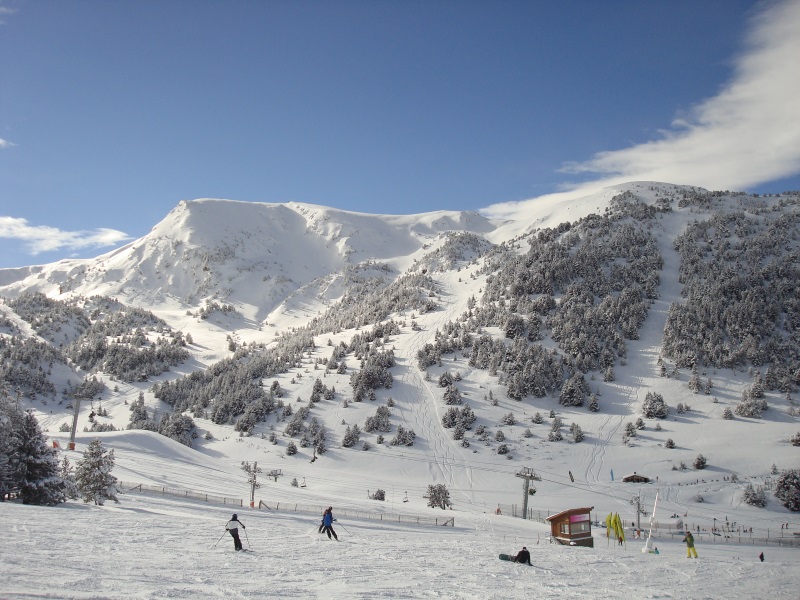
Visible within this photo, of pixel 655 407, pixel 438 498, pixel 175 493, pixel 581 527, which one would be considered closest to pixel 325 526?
pixel 581 527

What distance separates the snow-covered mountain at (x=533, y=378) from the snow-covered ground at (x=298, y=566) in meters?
25.2

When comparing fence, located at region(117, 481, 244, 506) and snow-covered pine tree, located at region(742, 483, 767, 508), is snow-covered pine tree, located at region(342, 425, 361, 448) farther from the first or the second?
snow-covered pine tree, located at region(742, 483, 767, 508)

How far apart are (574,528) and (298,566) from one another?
19608mm

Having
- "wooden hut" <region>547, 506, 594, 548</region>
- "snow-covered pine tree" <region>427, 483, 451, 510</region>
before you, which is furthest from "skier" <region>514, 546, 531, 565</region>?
"snow-covered pine tree" <region>427, 483, 451, 510</region>

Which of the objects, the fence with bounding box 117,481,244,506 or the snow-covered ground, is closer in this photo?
the snow-covered ground

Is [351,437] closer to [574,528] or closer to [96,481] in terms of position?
[96,481]

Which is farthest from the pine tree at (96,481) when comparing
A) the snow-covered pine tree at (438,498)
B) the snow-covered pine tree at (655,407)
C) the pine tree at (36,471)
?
the snow-covered pine tree at (655,407)

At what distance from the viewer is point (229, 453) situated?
77.1m

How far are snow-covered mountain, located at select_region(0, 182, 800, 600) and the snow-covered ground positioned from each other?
25.2 meters

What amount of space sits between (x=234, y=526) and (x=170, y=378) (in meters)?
116

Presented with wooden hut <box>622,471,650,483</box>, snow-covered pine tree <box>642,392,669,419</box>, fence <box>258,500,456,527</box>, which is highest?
snow-covered pine tree <box>642,392,669,419</box>

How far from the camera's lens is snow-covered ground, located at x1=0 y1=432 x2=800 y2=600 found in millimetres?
12234

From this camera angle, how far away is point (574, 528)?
29.9 metres

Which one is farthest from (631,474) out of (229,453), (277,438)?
(229,453)
